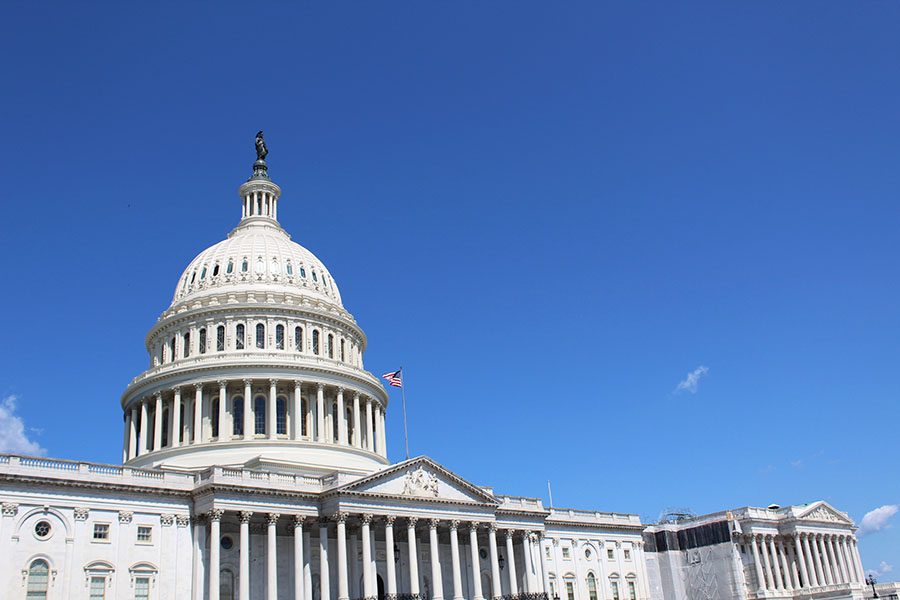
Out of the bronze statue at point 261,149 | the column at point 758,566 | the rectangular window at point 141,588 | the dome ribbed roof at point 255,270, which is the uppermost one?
the bronze statue at point 261,149

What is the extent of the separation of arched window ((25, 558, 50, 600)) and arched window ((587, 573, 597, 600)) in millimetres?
49900

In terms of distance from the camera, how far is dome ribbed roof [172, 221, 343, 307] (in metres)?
90.8

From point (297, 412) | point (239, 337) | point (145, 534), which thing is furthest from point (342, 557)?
point (239, 337)

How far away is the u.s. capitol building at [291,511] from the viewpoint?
193 ft

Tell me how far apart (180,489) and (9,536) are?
36.0 ft

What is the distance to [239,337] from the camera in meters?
86.4

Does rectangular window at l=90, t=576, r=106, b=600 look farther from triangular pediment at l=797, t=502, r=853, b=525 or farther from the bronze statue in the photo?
triangular pediment at l=797, t=502, r=853, b=525

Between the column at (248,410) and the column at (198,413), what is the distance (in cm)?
387

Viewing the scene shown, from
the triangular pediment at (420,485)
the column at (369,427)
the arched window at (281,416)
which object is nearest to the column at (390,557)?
the triangular pediment at (420,485)

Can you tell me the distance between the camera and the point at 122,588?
2292 inches

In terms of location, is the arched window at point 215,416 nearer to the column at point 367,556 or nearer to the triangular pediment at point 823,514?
the column at point 367,556

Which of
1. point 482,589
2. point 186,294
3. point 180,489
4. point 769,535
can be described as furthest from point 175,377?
point 769,535

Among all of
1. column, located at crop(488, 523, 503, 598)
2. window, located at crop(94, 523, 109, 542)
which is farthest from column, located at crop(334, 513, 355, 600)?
window, located at crop(94, 523, 109, 542)

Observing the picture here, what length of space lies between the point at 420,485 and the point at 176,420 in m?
24.4
